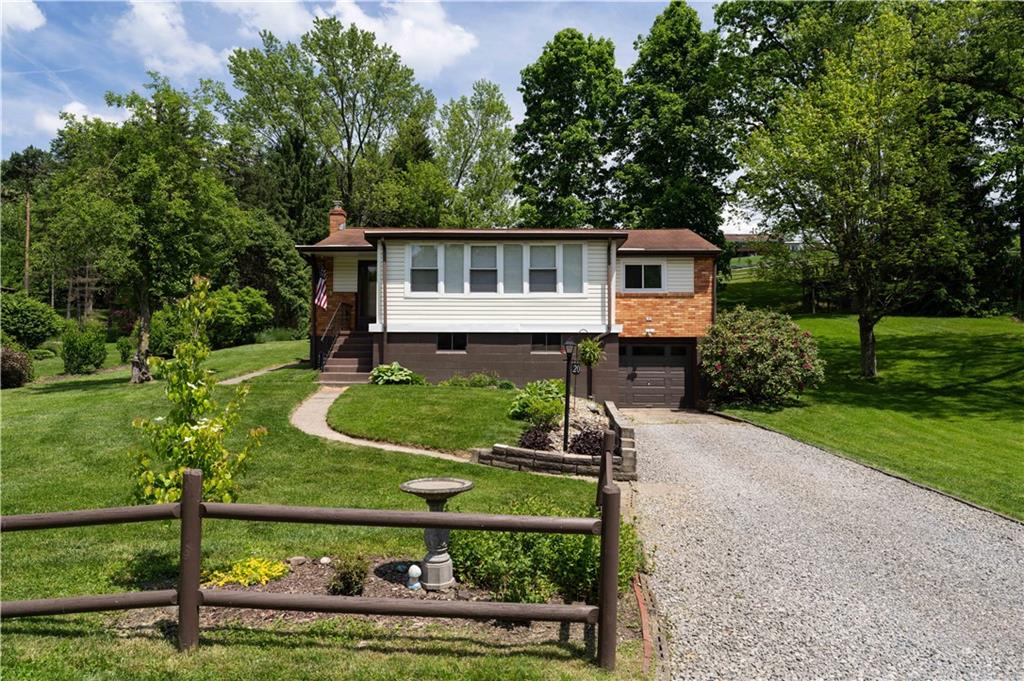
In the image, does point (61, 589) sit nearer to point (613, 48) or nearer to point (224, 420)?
point (224, 420)

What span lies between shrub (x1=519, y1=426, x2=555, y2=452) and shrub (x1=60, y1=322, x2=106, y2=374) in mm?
20192

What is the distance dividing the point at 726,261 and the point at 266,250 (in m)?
26.0

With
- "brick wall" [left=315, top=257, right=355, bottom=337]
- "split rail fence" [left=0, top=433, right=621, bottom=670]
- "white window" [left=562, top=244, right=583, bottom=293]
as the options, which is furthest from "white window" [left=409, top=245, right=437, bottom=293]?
"split rail fence" [left=0, top=433, right=621, bottom=670]

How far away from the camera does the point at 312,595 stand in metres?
4.70

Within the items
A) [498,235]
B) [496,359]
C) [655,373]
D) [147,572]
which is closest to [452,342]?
[496,359]

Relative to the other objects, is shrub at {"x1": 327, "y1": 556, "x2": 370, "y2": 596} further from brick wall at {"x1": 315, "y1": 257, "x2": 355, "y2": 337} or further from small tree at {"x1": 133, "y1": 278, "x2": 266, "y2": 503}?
brick wall at {"x1": 315, "y1": 257, "x2": 355, "y2": 337}

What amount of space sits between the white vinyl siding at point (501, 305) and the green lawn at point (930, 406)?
5770 millimetres

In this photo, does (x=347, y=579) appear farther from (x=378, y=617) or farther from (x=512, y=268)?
(x=512, y=268)

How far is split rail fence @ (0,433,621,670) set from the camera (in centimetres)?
458

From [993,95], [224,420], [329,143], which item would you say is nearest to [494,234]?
[224,420]

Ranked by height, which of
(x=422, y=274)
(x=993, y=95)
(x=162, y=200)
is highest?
(x=993, y=95)

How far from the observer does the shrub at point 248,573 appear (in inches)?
227

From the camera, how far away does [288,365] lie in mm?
24062

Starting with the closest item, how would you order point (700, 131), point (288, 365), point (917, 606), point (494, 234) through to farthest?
1. point (917, 606)
2. point (494, 234)
3. point (288, 365)
4. point (700, 131)
